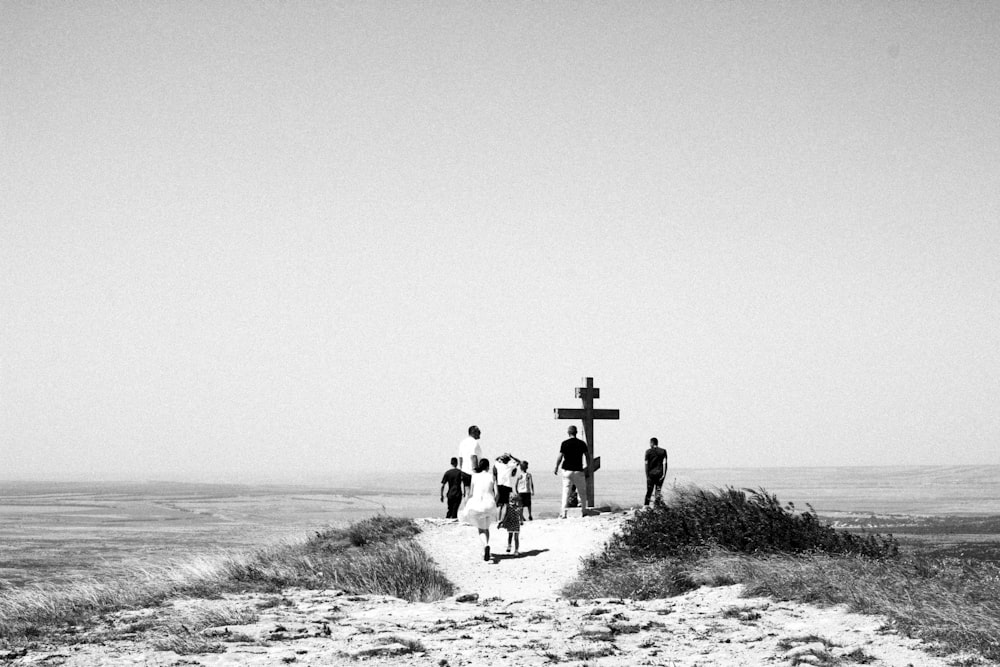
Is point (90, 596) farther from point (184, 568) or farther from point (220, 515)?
point (220, 515)

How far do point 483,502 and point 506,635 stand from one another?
6876mm

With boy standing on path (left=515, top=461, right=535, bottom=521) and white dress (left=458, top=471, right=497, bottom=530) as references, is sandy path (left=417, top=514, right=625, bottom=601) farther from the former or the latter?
white dress (left=458, top=471, right=497, bottom=530)

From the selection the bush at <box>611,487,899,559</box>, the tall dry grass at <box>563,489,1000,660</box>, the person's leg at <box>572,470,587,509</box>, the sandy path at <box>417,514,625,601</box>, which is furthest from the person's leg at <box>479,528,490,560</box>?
the person's leg at <box>572,470,587,509</box>

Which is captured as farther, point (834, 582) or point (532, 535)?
point (532, 535)

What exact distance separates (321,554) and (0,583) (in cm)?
960

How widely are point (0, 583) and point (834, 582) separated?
775 inches

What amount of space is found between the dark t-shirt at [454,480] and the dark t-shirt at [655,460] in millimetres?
4460

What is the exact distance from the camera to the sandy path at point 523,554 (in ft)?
52.3

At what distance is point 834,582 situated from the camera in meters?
12.1

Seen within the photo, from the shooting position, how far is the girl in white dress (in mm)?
17750

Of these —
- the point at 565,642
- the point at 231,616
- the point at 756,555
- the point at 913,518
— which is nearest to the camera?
the point at 565,642

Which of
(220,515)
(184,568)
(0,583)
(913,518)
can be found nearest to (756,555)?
(184,568)

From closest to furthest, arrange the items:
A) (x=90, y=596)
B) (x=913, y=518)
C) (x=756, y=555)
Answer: (x=90, y=596)
(x=756, y=555)
(x=913, y=518)

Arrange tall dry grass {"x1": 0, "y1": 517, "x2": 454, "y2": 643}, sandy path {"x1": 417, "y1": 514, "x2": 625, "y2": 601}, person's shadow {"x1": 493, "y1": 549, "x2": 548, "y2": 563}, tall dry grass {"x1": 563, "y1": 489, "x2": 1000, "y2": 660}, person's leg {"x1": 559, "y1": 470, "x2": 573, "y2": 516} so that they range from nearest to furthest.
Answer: tall dry grass {"x1": 563, "y1": 489, "x2": 1000, "y2": 660}, tall dry grass {"x1": 0, "y1": 517, "x2": 454, "y2": 643}, sandy path {"x1": 417, "y1": 514, "x2": 625, "y2": 601}, person's shadow {"x1": 493, "y1": 549, "x2": 548, "y2": 563}, person's leg {"x1": 559, "y1": 470, "x2": 573, "y2": 516}
